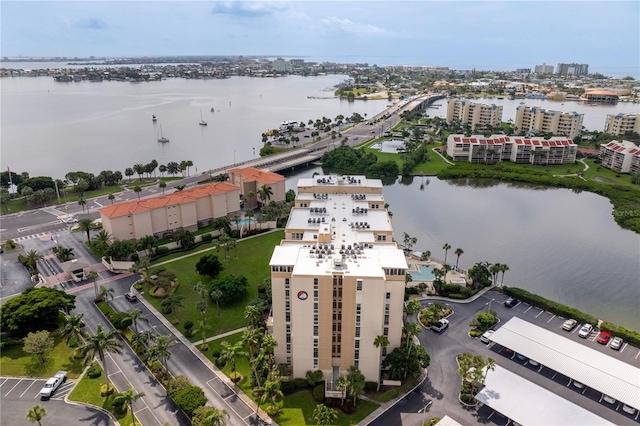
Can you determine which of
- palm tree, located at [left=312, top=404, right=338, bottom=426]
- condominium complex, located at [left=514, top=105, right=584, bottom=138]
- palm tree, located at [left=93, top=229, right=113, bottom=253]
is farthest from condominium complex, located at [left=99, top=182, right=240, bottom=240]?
condominium complex, located at [left=514, top=105, right=584, bottom=138]

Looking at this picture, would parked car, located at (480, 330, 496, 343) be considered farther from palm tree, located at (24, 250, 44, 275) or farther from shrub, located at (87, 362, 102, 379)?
palm tree, located at (24, 250, 44, 275)

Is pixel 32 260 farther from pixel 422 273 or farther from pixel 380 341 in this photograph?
pixel 422 273

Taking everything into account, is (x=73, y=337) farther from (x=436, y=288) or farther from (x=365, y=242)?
(x=436, y=288)

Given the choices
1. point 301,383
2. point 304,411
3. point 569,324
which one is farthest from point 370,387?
point 569,324

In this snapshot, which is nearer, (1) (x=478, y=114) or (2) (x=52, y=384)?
(2) (x=52, y=384)

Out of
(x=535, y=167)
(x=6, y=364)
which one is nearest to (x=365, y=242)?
(x=6, y=364)

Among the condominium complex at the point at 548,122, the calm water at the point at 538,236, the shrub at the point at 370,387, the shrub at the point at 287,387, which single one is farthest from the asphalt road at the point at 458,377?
the condominium complex at the point at 548,122
